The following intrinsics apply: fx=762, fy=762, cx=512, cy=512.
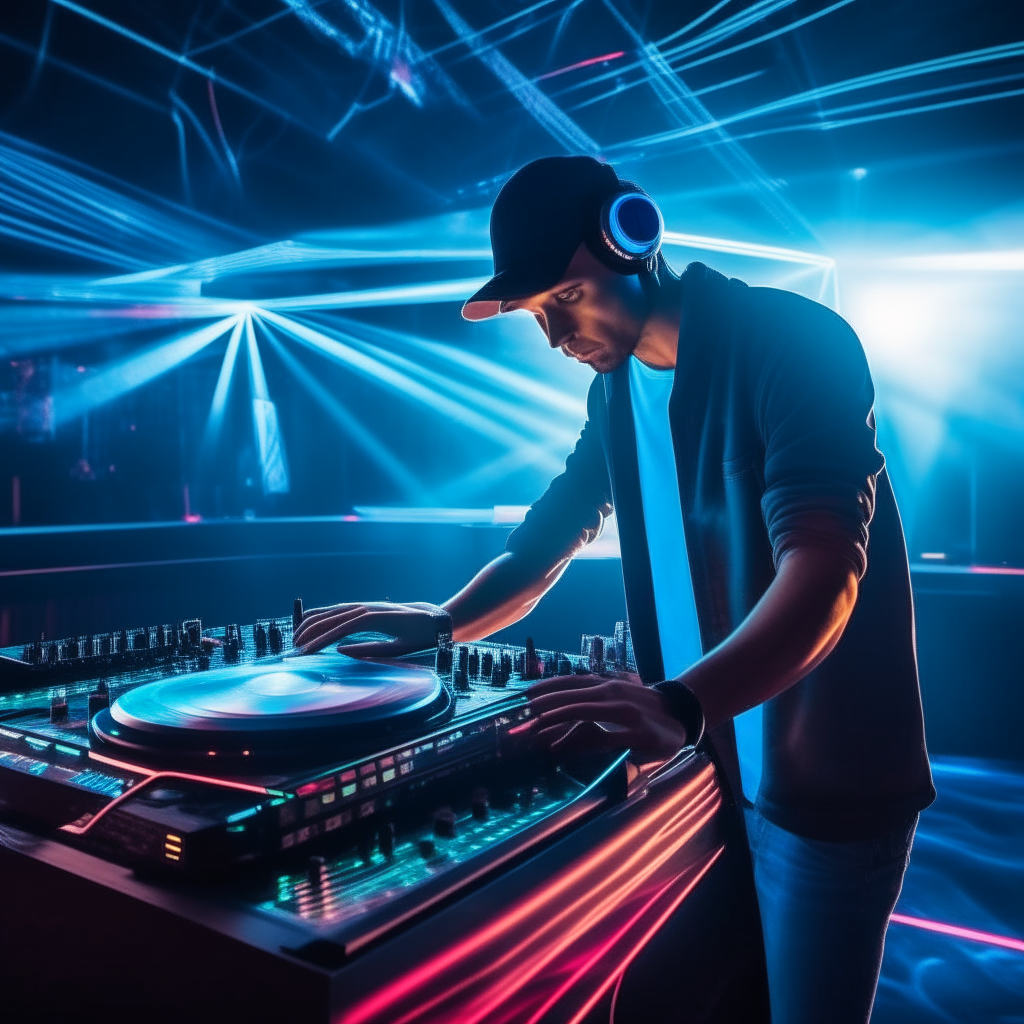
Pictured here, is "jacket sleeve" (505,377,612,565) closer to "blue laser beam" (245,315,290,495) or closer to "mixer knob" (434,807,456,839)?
"mixer knob" (434,807,456,839)

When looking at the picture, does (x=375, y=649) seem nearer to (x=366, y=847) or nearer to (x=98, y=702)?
(x=98, y=702)

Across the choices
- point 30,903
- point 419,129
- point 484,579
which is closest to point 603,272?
point 484,579

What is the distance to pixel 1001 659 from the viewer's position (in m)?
4.04

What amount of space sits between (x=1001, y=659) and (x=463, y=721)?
431 centimetres

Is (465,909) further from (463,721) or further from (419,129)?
(419,129)

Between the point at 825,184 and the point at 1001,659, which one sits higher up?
the point at 825,184

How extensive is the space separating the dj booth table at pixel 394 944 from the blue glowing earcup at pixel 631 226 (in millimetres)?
669

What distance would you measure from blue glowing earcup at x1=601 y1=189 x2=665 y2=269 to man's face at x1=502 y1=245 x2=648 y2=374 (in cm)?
4

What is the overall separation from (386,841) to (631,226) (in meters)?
0.81

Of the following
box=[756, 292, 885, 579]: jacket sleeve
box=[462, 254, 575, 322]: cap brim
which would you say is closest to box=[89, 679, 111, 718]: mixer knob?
box=[462, 254, 575, 322]: cap brim

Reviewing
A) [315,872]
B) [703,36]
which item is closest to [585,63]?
[703,36]

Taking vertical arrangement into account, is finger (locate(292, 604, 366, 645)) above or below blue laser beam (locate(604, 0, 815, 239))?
below

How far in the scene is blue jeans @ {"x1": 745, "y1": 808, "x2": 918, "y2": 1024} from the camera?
86cm

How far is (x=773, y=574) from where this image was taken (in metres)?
0.98
